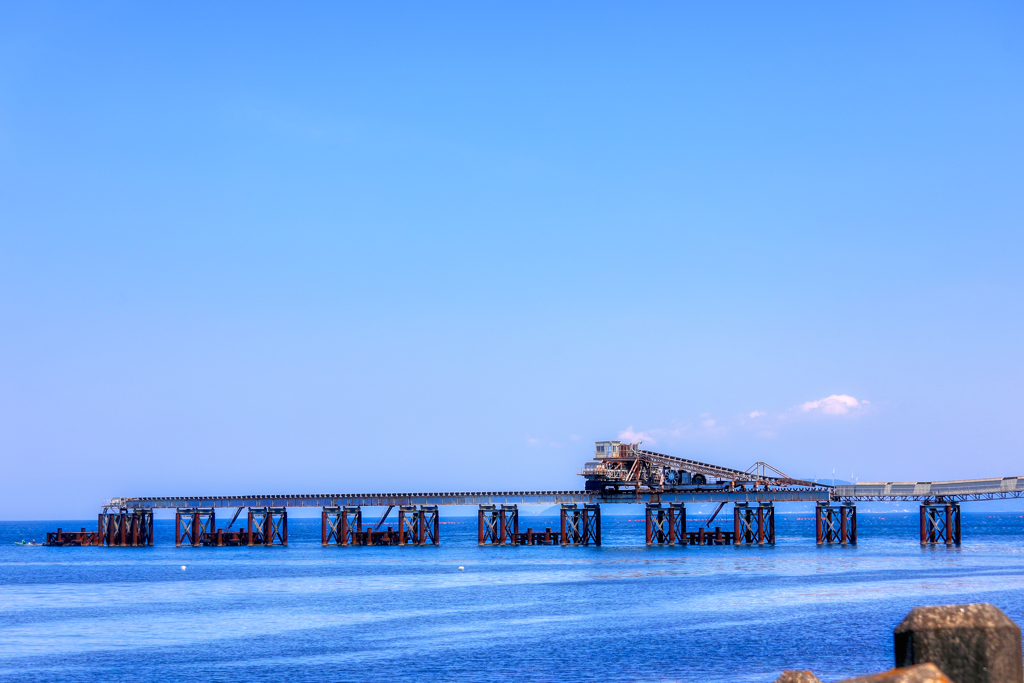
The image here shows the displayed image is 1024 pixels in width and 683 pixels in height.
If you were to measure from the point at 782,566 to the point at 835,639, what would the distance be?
114 ft

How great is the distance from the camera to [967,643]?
566 cm

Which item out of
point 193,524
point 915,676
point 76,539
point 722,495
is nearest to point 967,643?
point 915,676

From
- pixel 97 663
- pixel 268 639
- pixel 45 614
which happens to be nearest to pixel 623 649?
pixel 268 639

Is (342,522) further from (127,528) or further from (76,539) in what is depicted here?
(76,539)

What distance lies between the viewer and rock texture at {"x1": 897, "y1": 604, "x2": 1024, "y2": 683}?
5656mm

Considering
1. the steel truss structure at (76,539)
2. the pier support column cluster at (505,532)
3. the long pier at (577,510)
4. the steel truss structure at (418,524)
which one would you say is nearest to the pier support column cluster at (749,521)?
the long pier at (577,510)

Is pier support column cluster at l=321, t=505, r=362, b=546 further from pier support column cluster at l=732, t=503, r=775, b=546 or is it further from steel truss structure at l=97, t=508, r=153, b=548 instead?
pier support column cluster at l=732, t=503, r=775, b=546

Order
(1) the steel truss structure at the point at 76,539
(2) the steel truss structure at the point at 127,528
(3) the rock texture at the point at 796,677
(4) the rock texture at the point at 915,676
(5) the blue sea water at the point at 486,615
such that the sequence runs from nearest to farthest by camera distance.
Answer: (4) the rock texture at the point at 915,676
(3) the rock texture at the point at 796,677
(5) the blue sea water at the point at 486,615
(2) the steel truss structure at the point at 127,528
(1) the steel truss structure at the point at 76,539

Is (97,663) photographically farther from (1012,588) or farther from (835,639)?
(1012,588)

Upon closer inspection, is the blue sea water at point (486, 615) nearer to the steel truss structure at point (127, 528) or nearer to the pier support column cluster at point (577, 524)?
the pier support column cluster at point (577, 524)

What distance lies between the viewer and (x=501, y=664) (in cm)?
3534

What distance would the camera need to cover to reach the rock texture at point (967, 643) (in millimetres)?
5656

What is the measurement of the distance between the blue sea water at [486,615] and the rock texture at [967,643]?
2741cm

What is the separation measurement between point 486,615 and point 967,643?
44763 millimetres
